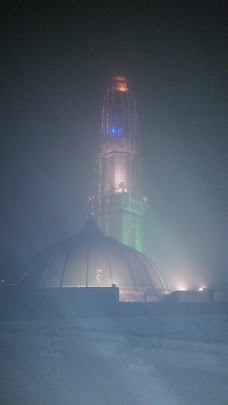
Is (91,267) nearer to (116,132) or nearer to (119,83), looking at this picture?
(116,132)

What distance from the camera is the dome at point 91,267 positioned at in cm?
2438

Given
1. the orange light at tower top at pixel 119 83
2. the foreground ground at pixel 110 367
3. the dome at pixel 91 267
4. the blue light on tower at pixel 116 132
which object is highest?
the orange light at tower top at pixel 119 83

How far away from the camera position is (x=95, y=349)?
9.82 m

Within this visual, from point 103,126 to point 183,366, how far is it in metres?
33.9

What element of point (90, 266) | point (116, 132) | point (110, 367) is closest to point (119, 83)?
point (116, 132)

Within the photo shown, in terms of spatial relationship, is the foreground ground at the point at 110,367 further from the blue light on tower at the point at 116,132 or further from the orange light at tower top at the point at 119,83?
the orange light at tower top at the point at 119,83

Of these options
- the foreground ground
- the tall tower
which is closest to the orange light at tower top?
the tall tower

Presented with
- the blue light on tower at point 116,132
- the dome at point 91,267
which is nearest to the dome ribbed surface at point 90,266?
the dome at point 91,267

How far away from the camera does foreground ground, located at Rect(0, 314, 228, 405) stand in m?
6.00

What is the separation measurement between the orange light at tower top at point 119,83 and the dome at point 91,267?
63.6 feet

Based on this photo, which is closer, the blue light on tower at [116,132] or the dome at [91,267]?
the dome at [91,267]

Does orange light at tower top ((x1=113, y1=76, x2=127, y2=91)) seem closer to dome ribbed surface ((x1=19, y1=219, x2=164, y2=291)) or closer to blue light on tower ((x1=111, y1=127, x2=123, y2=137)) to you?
blue light on tower ((x1=111, y1=127, x2=123, y2=137))

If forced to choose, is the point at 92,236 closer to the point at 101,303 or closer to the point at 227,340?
the point at 101,303

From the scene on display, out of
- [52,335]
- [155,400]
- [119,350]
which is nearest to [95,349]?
[119,350]
